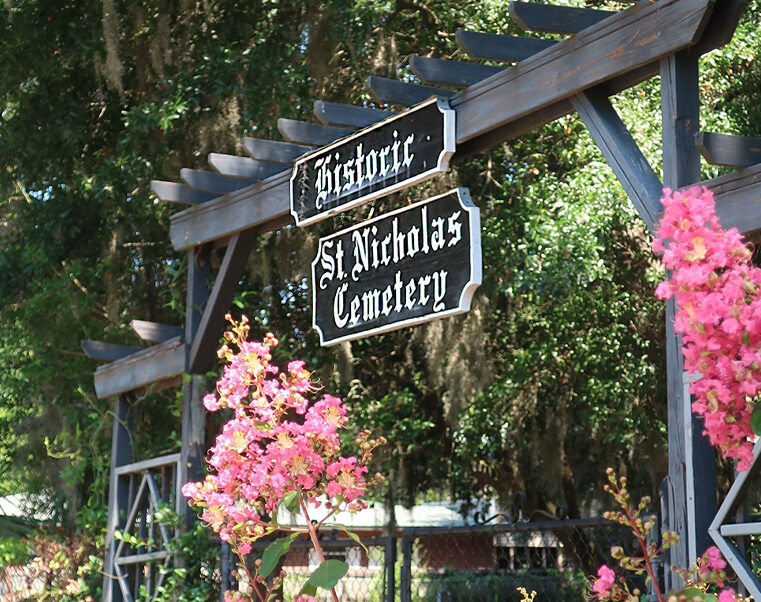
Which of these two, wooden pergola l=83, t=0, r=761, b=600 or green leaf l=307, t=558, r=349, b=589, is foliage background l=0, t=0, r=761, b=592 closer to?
wooden pergola l=83, t=0, r=761, b=600

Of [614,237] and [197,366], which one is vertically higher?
[614,237]

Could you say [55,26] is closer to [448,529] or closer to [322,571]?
[448,529]

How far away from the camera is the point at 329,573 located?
2.93 metres

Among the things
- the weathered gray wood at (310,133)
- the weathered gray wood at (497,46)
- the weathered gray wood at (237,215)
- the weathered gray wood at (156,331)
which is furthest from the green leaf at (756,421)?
the weathered gray wood at (156,331)

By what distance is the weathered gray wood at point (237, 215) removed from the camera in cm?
555

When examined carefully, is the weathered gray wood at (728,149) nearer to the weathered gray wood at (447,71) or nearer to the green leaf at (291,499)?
the weathered gray wood at (447,71)

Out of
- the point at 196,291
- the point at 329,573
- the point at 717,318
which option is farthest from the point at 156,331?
the point at 717,318

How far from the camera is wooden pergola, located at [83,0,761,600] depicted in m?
3.42

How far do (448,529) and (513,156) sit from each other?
434 cm

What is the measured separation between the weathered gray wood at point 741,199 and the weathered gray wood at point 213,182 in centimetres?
306

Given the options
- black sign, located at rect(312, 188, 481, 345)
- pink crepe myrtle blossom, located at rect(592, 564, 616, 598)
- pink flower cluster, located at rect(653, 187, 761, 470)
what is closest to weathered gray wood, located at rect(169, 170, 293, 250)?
black sign, located at rect(312, 188, 481, 345)

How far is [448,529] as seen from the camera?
4.81m

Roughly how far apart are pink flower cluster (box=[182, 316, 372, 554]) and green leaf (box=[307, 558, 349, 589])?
212 mm

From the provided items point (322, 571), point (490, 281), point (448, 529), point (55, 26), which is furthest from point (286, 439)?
point (55, 26)
